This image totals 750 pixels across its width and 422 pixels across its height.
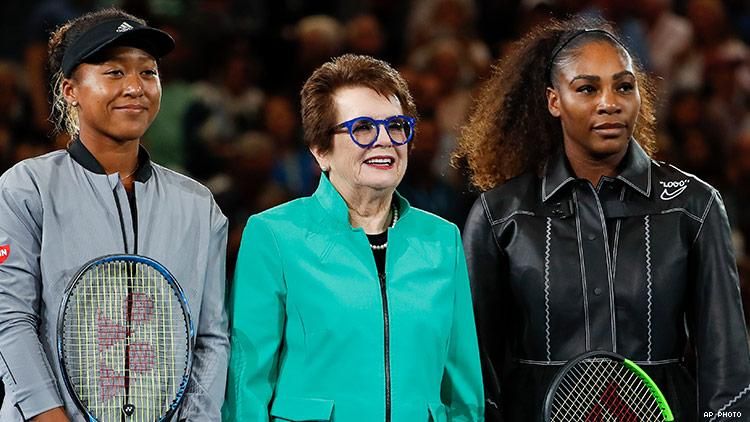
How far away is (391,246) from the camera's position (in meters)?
3.42

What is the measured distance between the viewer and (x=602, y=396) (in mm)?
3428

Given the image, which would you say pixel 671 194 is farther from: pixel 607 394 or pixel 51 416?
pixel 51 416

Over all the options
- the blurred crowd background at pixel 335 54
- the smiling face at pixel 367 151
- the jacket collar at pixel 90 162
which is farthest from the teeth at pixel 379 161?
the blurred crowd background at pixel 335 54

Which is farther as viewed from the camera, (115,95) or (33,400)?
(115,95)

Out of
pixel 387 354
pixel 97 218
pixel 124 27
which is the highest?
pixel 124 27

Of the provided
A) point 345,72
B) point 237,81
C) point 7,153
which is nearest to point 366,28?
point 237,81

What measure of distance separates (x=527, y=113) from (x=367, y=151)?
754 mm

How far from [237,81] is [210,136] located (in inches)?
Answer: 20.8

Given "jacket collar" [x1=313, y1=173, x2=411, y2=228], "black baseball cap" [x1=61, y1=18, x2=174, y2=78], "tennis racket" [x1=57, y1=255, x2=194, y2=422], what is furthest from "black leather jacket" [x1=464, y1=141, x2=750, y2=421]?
"black baseball cap" [x1=61, y1=18, x2=174, y2=78]

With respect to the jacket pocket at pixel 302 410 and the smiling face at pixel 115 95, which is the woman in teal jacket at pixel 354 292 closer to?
the jacket pocket at pixel 302 410

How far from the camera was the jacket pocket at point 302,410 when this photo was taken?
327 centimetres

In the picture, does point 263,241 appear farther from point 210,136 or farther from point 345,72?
point 210,136

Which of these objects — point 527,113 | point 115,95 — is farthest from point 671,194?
point 115,95

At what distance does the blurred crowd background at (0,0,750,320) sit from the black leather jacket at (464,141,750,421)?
7.90ft
